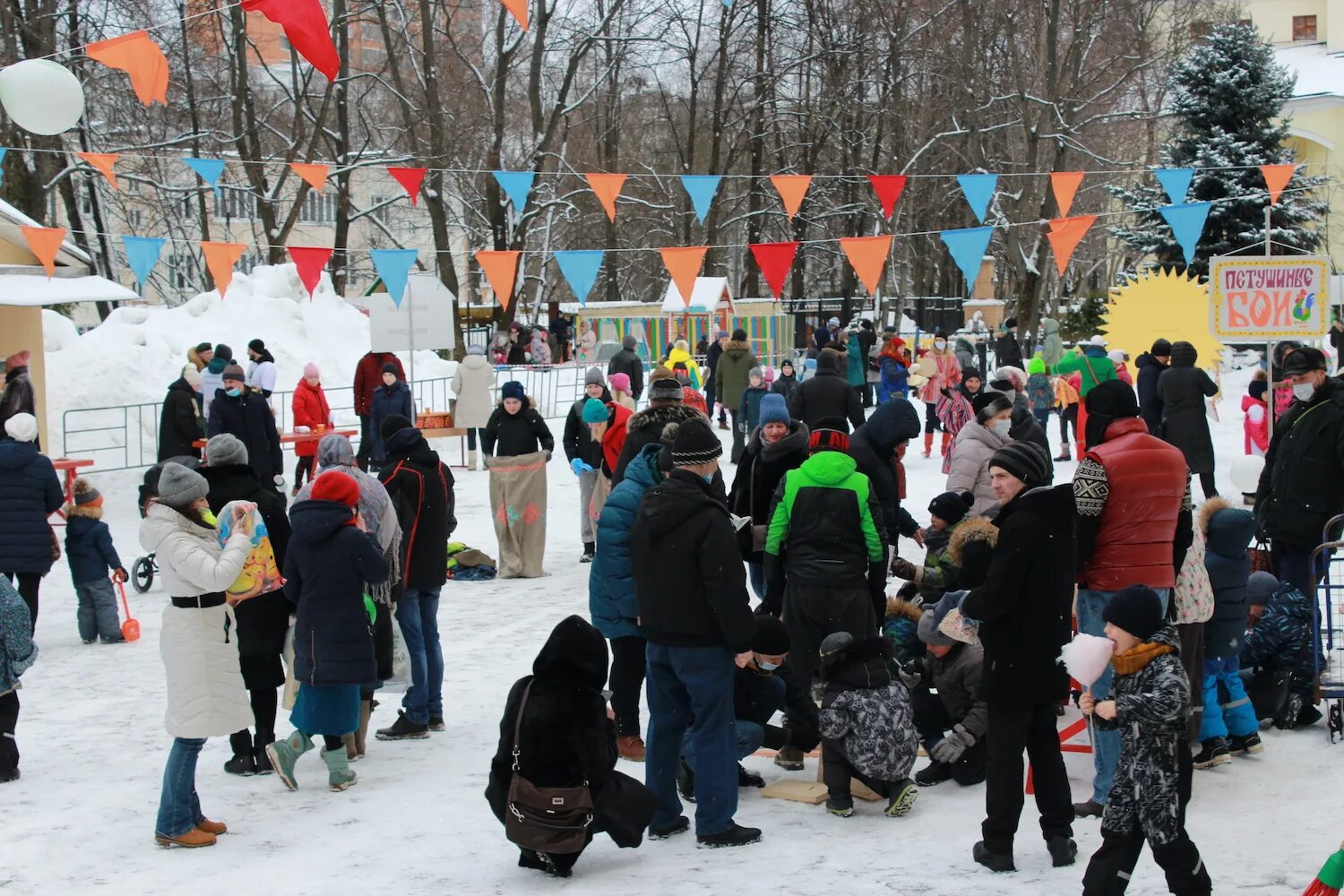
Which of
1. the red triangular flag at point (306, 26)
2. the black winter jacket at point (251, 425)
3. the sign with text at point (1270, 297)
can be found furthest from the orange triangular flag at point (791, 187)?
the red triangular flag at point (306, 26)

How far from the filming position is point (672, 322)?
31109mm

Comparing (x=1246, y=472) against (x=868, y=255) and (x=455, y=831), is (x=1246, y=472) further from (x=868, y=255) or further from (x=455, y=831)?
(x=868, y=255)

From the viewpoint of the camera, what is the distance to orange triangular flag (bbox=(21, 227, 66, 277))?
1636 cm

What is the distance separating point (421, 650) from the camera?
7.65 meters

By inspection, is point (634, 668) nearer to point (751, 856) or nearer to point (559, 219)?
point (751, 856)

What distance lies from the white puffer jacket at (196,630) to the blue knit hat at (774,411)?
3.34 metres

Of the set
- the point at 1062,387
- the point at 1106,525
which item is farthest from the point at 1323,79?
the point at 1106,525

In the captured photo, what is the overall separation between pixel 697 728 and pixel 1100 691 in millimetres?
1856

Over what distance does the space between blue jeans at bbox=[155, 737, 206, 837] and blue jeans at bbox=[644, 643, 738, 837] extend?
1.92m

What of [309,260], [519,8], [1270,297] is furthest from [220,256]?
[1270,297]

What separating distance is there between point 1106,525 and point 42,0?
2758cm

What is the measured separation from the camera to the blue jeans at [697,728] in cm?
573

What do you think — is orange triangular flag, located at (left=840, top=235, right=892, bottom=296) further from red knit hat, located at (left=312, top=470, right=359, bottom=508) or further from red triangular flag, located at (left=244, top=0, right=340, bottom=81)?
red knit hat, located at (left=312, top=470, right=359, bottom=508)

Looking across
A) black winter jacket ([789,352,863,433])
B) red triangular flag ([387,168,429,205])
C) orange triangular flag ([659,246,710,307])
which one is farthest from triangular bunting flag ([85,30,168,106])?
orange triangular flag ([659,246,710,307])
